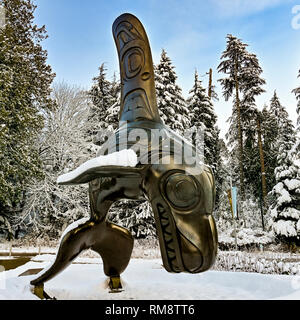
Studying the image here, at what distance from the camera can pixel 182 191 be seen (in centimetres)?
229

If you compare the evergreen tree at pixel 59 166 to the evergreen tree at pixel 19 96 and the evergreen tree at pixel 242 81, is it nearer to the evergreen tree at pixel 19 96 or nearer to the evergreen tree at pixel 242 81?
the evergreen tree at pixel 19 96

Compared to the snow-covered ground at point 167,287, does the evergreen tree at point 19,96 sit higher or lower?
higher

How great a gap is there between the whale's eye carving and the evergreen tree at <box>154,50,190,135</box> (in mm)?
10955

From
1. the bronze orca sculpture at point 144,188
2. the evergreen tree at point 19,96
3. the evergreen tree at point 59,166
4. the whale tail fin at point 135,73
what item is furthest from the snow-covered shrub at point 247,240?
the whale tail fin at point 135,73

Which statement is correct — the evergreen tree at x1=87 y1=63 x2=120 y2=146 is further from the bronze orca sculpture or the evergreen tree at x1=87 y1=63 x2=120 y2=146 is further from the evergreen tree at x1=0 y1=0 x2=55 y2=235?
the bronze orca sculpture

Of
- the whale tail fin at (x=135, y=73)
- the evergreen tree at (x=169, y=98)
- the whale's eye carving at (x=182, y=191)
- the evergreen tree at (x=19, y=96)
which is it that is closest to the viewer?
the whale's eye carving at (x=182, y=191)

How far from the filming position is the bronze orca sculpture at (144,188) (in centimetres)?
228

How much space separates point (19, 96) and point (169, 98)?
6.83 meters

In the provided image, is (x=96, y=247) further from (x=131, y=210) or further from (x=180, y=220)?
(x=131, y=210)

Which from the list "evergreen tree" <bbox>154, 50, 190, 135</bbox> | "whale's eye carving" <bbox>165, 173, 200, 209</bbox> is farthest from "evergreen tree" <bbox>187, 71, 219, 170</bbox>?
"whale's eye carving" <bbox>165, 173, 200, 209</bbox>

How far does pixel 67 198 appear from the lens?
49.2 feet

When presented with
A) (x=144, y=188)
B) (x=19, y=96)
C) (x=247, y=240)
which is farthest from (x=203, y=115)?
(x=144, y=188)

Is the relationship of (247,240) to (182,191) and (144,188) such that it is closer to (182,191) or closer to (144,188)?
(144,188)
